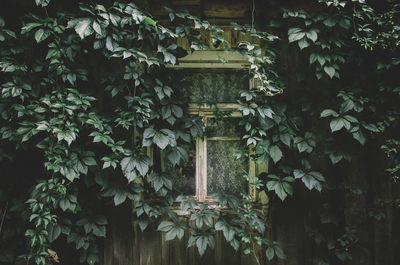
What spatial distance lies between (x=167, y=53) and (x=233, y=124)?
86 cm

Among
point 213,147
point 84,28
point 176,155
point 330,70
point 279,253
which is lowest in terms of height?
point 279,253

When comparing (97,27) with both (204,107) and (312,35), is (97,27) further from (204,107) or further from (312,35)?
(312,35)

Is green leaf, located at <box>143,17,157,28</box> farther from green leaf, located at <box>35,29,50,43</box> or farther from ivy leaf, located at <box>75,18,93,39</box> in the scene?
green leaf, located at <box>35,29,50,43</box>

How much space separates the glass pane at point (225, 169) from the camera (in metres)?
2.67

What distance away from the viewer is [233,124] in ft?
8.50

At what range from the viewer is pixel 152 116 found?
7.34 feet

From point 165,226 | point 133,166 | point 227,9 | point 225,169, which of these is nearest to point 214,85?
point 227,9

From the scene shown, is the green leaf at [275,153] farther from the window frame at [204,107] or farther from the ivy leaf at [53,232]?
the ivy leaf at [53,232]

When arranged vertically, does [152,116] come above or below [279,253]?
above

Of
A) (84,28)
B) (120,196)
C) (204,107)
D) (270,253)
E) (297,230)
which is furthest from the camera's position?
(204,107)

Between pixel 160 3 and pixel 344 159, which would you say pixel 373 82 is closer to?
pixel 344 159

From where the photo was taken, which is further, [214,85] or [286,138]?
[214,85]

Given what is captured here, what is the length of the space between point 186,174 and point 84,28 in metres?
1.47

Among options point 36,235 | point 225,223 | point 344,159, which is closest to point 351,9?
point 344,159
